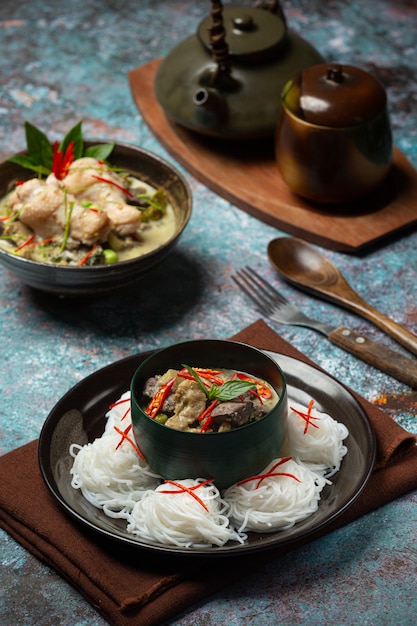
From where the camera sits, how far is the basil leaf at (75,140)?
222cm

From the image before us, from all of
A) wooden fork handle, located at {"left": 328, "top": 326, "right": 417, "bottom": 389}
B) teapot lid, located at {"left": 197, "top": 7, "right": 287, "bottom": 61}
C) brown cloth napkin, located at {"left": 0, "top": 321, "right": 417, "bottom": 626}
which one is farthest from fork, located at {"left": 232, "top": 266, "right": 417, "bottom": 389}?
teapot lid, located at {"left": 197, "top": 7, "right": 287, "bottom": 61}

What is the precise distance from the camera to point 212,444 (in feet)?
4.37

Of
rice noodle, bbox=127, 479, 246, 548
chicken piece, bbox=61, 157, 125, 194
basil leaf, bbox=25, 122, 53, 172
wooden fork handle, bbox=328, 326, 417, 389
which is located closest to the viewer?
rice noodle, bbox=127, 479, 246, 548

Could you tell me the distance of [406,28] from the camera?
3.19 meters

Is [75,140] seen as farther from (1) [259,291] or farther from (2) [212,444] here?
(2) [212,444]

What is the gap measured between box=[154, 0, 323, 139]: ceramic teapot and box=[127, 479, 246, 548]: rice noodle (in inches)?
52.5

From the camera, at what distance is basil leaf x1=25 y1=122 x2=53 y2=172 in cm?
219

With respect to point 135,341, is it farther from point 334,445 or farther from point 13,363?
point 334,445

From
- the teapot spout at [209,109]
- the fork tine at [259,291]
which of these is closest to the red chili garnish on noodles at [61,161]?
the teapot spout at [209,109]

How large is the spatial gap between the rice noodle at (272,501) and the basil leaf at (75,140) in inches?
46.3

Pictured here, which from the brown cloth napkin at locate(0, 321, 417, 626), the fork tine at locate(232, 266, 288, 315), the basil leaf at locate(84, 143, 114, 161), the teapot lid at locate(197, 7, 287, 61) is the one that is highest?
the teapot lid at locate(197, 7, 287, 61)

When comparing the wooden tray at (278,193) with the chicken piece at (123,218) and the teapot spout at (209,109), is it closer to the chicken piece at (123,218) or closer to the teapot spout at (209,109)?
the teapot spout at (209,109)

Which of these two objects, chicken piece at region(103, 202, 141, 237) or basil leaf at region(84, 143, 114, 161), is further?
basil leaf at region(84, 143, 114, 161)

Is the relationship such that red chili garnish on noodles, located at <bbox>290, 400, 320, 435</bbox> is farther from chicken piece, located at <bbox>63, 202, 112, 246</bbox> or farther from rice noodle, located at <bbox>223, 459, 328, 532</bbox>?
chicken piece, located at <bbox>63, 202, 112, 246</bbox>
